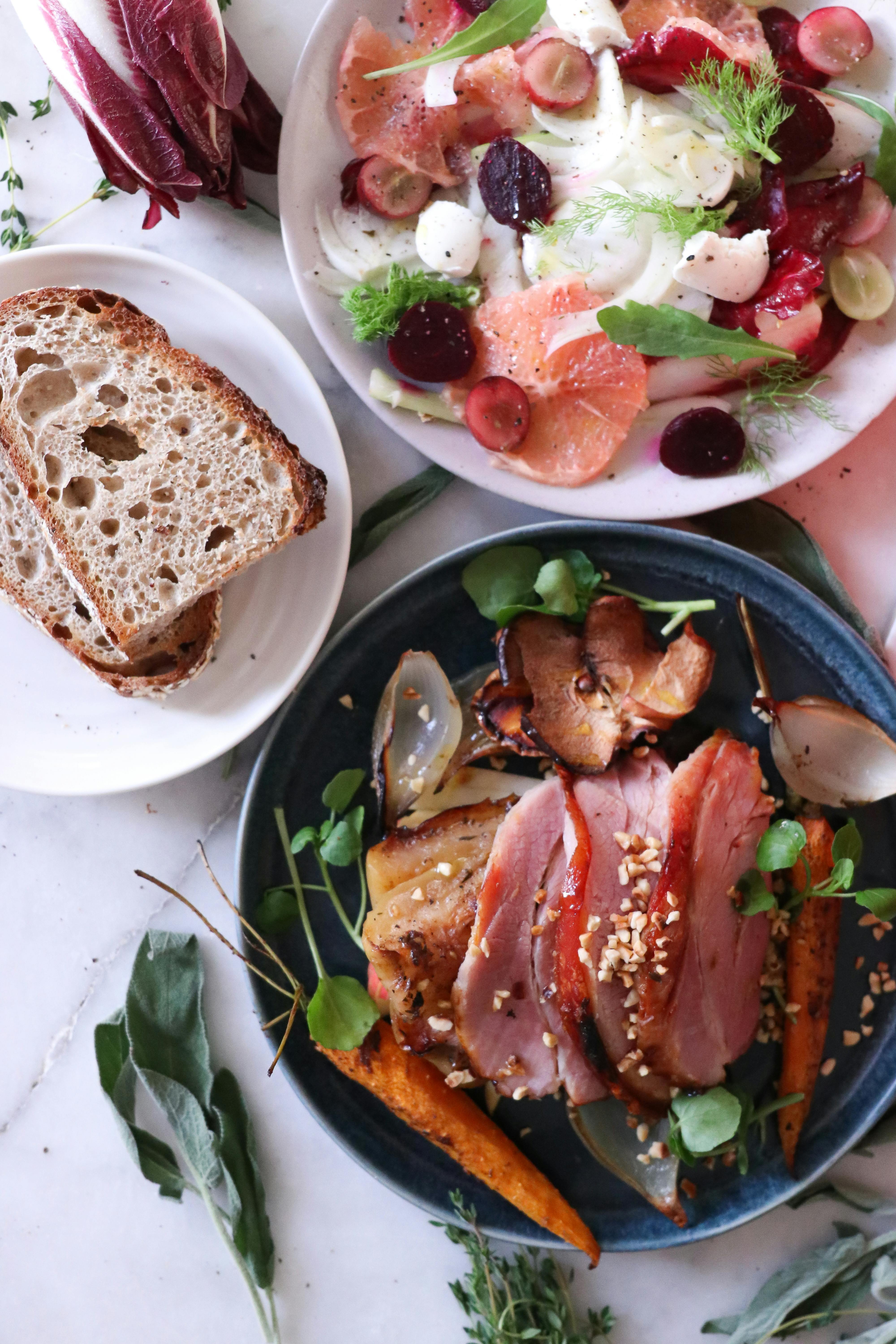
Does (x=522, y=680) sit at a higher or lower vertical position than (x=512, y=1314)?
higher

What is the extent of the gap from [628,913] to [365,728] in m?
0.64

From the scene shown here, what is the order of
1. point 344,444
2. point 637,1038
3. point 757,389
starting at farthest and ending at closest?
point 344,444 < point 757,389 < point 637,1038

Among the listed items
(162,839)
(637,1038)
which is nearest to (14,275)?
(162,839)

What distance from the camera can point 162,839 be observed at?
212 cm

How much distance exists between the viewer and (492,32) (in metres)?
1.73

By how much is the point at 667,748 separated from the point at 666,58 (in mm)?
1312

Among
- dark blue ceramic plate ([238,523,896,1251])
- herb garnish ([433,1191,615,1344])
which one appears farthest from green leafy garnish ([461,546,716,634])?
herb garnish ([433,1191,615,1344])

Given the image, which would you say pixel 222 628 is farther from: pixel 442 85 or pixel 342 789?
pixel 442 85

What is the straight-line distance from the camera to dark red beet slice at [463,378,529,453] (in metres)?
1.84

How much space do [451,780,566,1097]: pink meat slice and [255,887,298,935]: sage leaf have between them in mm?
380

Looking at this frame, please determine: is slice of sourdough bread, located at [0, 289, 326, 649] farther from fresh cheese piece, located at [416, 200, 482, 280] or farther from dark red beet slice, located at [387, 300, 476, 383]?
fresh cheese piece, located at [416, 200, 482, 280]

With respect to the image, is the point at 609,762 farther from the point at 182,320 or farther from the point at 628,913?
the point at 182,320

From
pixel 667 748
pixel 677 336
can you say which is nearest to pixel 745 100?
pixel 677 336

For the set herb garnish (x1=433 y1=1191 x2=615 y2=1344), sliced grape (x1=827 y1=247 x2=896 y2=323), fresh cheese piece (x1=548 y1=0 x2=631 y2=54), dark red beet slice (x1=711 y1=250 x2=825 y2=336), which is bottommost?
herb garnish (x1=433 y1=1191 x2=615 y2=1344)
